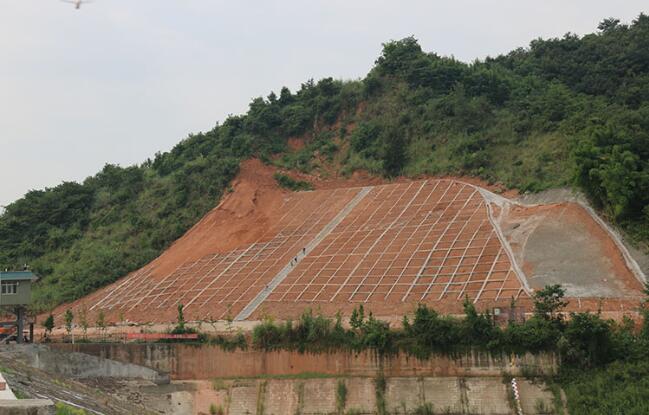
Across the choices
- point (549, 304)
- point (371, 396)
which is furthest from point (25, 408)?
point (549, 304)

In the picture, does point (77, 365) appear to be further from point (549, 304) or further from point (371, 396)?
point (549, 304)

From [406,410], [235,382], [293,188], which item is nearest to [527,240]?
[406,410]

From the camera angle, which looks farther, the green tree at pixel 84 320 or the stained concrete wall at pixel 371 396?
the green tree at pixel 84 320

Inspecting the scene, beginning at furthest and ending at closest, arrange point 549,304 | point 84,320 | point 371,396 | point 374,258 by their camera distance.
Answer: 1. point 374,258
2. point 84,320
3. point 371,396
4. point 549,304

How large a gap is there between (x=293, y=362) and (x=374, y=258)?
28.5 feet

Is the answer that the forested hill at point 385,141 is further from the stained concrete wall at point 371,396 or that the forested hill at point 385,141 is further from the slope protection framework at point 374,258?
the stained concrete wall at point 371,396

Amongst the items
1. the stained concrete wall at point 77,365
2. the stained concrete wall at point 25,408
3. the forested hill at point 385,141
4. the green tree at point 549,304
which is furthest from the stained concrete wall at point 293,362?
the stained concrete wall at point 25,408

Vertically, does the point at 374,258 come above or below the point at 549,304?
above

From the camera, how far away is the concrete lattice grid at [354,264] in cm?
3212

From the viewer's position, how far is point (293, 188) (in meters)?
50.4

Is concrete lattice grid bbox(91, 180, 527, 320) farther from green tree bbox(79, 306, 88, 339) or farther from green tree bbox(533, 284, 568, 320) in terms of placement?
green tree bbox(533, 284, 568, 320)

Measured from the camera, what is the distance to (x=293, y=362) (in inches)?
1140

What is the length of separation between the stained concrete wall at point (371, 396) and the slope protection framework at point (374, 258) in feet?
14.3

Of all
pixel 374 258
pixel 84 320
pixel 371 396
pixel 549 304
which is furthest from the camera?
pixel 374 258
